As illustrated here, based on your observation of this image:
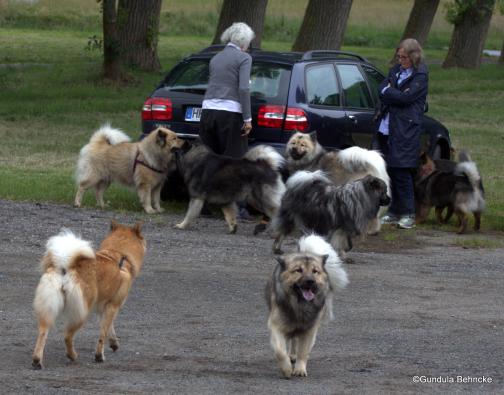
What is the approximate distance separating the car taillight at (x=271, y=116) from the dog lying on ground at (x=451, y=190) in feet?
6.77

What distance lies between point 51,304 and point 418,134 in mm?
7411

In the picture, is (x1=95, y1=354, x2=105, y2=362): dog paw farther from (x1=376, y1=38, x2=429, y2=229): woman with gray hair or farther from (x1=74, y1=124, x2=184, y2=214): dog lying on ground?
(x1=376, y1=38, x2=429, y2=229): woman with gray hair

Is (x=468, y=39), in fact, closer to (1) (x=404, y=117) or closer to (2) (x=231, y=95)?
(1) (x=404, y=117)

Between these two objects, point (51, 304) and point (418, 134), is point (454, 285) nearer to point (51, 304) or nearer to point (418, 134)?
point (418, 134)

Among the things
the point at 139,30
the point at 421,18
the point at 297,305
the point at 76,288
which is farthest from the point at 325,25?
the point at 76,288

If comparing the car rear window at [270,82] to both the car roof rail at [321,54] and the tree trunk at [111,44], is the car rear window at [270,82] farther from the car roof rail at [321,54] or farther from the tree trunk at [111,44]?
the tree trunk at [111,44]

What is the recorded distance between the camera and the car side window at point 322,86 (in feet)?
43.4

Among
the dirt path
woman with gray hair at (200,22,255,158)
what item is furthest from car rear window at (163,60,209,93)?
the dirt path

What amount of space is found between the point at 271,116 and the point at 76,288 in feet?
21.9

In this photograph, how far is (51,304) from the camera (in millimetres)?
6391

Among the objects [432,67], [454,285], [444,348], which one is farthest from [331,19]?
[444,348]

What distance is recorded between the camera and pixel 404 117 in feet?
41.9

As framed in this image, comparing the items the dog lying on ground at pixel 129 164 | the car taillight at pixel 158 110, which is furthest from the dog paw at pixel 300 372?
the car taillight at pixel 158 110

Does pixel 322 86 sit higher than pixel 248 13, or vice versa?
pixel 322 86
